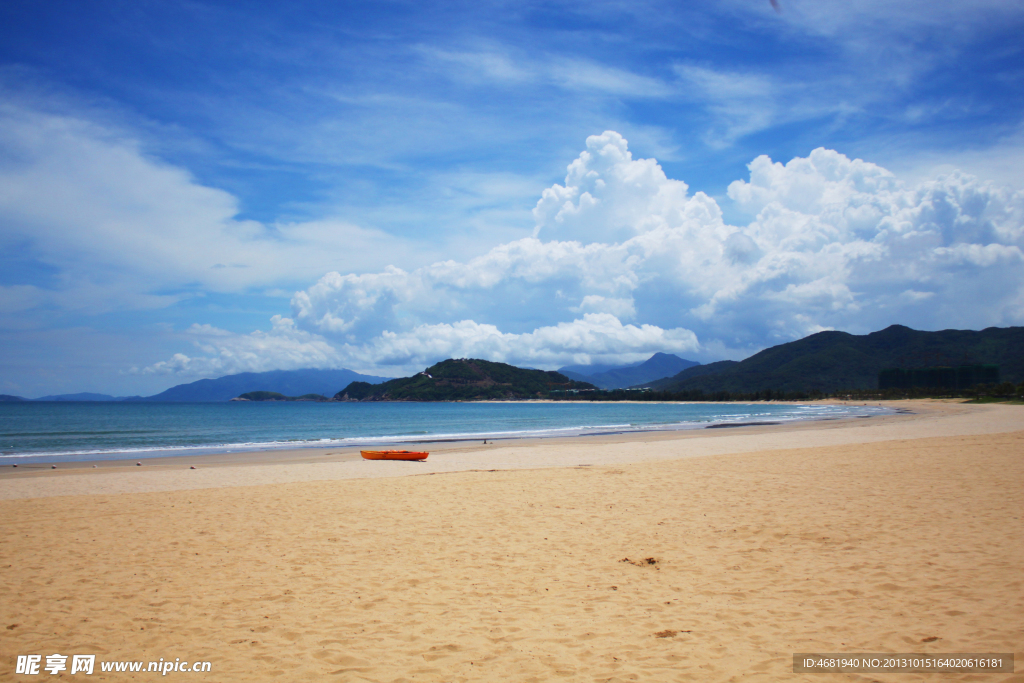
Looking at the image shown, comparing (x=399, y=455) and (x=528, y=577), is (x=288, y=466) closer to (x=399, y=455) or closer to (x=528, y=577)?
(x=399, y=455)

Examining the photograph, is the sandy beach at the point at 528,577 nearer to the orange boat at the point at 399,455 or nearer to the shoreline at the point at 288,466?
the shoreline at the point at 288,466

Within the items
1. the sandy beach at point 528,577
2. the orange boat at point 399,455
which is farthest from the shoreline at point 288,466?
the sandy beach at point 528,577

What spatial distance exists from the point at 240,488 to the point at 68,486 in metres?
5.99

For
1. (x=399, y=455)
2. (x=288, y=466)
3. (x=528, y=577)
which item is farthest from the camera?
(x=399, y=455)

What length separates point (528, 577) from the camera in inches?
286

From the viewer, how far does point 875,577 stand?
6.74 meters

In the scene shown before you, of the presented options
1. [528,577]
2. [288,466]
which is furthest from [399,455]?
[528,577]

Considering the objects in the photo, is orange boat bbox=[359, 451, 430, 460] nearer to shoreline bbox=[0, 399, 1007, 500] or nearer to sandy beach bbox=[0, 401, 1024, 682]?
shoreline bbox=[0, 399, 1007, 500]

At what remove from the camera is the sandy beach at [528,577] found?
515cm

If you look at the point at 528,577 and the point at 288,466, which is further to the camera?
the point at 288,466

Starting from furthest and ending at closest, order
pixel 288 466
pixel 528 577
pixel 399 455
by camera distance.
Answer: pixel 399 455
pixel 288 466
pixel 528 577

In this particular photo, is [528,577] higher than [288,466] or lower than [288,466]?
higher

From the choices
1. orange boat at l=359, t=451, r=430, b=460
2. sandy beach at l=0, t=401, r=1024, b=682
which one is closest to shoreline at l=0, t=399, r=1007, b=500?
orange boat at l=359, t=451, r=430, b=460

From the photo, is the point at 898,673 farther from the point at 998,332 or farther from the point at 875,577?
the point at 998,332
